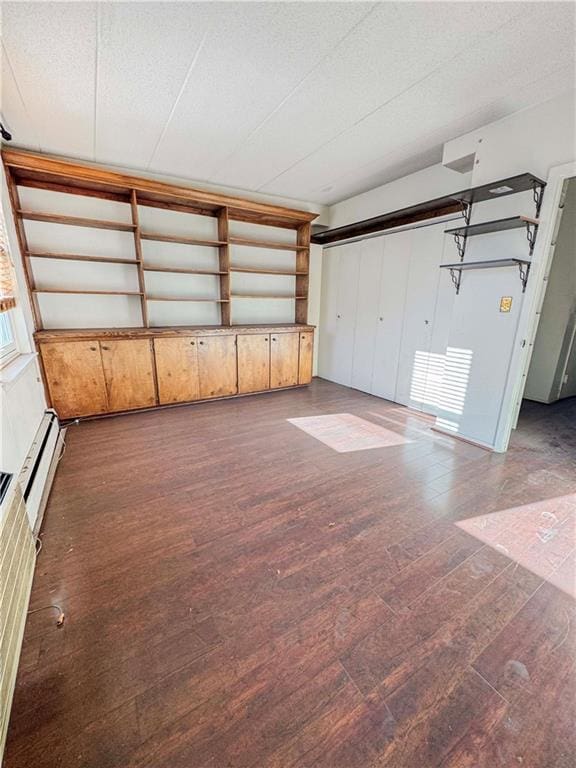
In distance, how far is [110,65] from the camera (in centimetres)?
201

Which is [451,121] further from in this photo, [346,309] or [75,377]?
[75,377]

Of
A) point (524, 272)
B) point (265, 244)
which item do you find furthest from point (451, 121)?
point (265, 244)

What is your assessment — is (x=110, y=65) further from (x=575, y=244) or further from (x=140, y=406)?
(x=575, y=244)

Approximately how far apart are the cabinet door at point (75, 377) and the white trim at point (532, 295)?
4.06m

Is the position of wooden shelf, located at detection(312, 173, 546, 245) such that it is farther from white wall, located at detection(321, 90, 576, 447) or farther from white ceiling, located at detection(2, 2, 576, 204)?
white ceiling, located at detection(2, 2, 576, 204)

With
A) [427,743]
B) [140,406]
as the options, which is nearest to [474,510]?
[427,743]

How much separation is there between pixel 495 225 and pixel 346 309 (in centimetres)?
245

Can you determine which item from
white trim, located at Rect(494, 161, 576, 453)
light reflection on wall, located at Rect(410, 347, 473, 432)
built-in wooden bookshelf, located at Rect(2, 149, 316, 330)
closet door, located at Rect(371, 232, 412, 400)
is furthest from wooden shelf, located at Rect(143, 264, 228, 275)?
white trim, located at Rect(494, 161, 576, 453)

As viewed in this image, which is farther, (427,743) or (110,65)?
(110,65)

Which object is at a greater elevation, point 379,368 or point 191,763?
point 379,368

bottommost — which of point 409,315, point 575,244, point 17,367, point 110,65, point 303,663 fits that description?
point 303,663

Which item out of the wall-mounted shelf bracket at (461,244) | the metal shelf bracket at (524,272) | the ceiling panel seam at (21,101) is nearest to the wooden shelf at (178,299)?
the ceiling panel seam at (21,101)

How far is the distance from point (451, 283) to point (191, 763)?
3976mm

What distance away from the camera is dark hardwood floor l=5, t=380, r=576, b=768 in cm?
100
